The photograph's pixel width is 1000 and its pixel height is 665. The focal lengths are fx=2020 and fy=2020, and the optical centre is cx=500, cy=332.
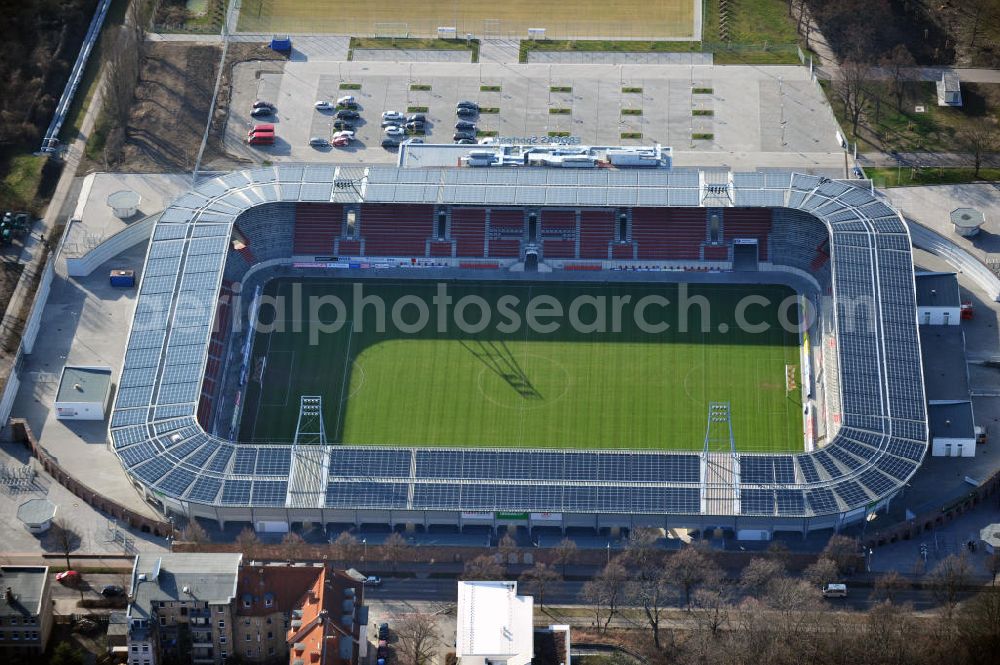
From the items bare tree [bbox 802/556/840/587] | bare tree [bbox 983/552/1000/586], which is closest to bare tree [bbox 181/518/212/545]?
bare tree [bbox 802/556/840/587]

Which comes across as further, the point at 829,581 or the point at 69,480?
the point at 69,480

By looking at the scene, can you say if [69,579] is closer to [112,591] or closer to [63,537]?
[63,537]

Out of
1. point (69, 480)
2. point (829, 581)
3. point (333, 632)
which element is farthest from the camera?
point (69, 480)

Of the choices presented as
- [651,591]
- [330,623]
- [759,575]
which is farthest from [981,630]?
[330,623]

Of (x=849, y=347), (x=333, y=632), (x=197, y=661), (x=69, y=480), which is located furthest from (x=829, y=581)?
(x=69, y=480)

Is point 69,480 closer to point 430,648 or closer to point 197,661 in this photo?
point 197,661

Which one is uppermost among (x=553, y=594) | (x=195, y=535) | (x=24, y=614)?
(x=195, y=535)
